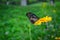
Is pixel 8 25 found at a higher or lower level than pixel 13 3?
lower

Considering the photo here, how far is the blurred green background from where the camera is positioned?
227 centimetres

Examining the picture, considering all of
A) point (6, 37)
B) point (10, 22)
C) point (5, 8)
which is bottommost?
point (6, 37)

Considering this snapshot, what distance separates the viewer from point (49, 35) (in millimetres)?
2279

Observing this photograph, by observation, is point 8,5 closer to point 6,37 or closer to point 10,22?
point 10,22

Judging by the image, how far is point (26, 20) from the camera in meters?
2.35

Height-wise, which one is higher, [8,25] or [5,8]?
[5,8]

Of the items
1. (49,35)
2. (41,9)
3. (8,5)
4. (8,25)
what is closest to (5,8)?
(8,5)

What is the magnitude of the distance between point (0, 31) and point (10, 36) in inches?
5.0

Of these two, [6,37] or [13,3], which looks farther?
[13,3]

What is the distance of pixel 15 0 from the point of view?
2.38 metres

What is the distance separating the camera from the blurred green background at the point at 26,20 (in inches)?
89.3

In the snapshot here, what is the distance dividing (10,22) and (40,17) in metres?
0.34

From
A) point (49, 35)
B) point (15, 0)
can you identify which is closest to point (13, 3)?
point (15, 0)

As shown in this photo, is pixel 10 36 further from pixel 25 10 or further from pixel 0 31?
pixel 25 10
